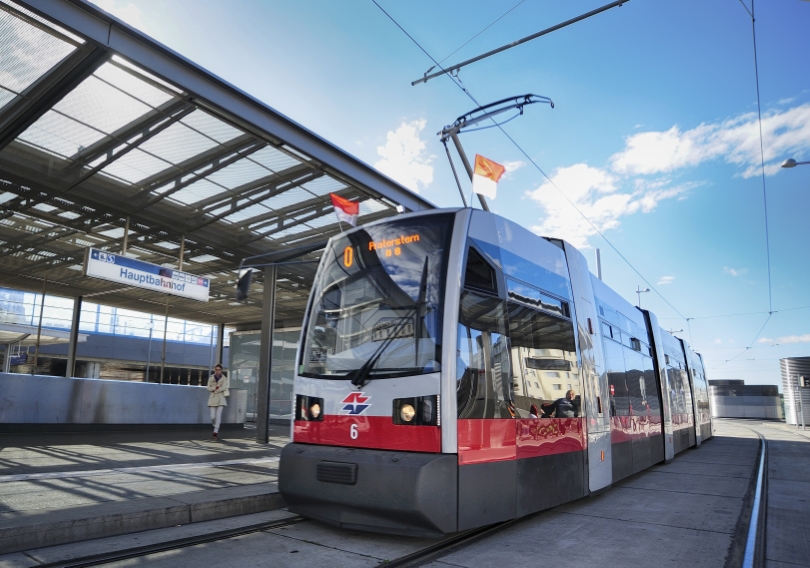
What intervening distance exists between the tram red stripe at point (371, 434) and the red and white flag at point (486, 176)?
4.63m

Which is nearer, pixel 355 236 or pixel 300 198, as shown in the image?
pixel 355 236

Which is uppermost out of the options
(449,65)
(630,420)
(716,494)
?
(449,65)

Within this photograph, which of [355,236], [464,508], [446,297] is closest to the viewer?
[464,508]

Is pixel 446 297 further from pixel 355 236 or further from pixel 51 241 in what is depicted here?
pixel 51 241

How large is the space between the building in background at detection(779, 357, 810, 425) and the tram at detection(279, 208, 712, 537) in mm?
33253

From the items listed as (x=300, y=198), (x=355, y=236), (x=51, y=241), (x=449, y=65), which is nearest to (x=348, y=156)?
(x=300, y=198)

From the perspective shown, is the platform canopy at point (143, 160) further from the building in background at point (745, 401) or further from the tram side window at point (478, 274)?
the building in background at point (745, 401)

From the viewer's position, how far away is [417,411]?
477 centimetres

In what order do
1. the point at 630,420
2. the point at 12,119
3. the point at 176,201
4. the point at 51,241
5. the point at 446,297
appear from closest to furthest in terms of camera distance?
1. the point at 446,297
2. the point at 12,119
3. the point at 630,420
4. the point at 176,201
5. the point at 51,241

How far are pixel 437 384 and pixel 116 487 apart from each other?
4086mm

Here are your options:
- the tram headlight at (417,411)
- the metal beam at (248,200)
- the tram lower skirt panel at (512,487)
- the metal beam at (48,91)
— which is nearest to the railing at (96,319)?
the metal beam at (248,200)

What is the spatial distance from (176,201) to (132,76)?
13.8 ft

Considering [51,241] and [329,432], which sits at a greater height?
[51,241]

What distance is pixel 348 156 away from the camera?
10.6m
